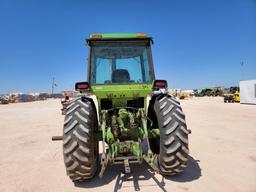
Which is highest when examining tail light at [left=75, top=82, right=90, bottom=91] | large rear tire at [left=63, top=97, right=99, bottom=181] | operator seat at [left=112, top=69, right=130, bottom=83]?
operator seat at [left=112, top=69, right=130, bottom=83]

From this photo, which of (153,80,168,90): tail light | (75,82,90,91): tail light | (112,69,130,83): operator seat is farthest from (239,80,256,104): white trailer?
(75,82,90,91): tail light

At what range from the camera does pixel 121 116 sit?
3.95 meters

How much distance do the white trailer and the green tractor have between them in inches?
830

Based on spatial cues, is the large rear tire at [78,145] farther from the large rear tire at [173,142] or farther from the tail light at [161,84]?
the tail light at [161,84]

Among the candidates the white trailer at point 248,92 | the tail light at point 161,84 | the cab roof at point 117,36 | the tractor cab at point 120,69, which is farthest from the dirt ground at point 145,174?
the white trailer at point 248,92

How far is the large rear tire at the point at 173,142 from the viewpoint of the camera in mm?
3428

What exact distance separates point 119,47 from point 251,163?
3.62 metres

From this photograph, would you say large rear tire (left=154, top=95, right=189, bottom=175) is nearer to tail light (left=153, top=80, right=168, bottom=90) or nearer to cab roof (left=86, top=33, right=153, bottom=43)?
tail light (left=153, top=80, right=168, bottom=90)

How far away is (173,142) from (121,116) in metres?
1.05

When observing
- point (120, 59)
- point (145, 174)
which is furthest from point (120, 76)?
point (145, 174)

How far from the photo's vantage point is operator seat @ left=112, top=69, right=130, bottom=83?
14.6ft

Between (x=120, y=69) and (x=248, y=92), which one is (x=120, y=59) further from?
(x=248, y=92)

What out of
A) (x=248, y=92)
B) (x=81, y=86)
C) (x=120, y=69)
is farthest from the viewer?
(x=248, y=92)

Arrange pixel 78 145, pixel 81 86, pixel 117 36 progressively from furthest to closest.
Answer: pixel 117 36
pixel 81 86
pixel 78 145
